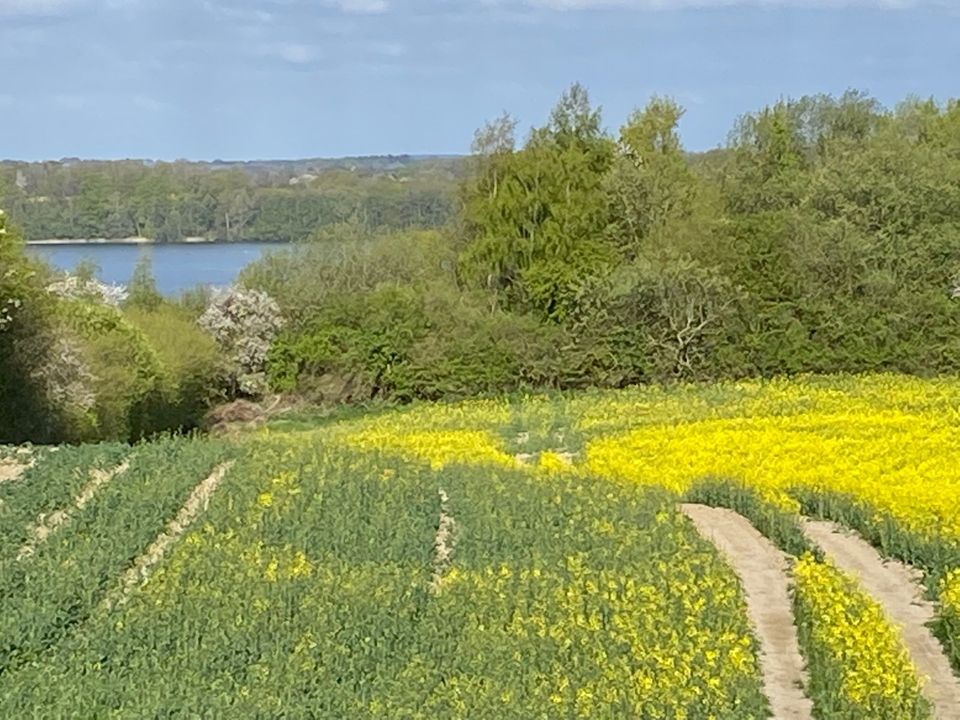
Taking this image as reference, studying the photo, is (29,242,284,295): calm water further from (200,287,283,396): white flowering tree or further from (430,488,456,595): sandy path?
(430,488,456,595): sandy path

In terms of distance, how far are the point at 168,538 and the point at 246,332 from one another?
48.1 meters

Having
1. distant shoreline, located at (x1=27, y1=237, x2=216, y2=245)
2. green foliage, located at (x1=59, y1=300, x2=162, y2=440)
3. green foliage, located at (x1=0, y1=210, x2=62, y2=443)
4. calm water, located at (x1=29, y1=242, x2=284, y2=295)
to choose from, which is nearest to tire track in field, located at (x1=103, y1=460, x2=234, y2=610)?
green foliage, located at (x1=0, y1=210, x2=62, y2=443)

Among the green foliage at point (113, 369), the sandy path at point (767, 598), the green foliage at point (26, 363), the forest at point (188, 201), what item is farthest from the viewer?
the forest at point (188, 201)

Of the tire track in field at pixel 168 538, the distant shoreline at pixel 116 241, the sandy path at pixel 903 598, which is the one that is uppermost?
the tire track in field at pixel 168 538

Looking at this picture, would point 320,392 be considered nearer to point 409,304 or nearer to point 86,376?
point 409,304

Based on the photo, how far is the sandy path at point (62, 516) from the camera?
19703 millimetres

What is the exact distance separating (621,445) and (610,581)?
18.0 m

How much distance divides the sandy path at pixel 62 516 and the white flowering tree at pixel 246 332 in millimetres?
43148

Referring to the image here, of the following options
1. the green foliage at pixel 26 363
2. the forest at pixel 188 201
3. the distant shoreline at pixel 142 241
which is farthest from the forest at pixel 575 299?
the distant shoreline at pixel 142 241

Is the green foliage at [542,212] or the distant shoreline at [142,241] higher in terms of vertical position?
the green foliage at [542,212]

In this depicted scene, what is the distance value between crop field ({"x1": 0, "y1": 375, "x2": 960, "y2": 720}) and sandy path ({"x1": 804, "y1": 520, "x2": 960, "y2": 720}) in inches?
2.1

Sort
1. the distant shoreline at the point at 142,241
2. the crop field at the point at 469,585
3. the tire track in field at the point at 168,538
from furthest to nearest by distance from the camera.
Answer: the distant shoreline at the point at 142,241 < the tire track in field at the point at 168,538 < the crop field at the point at 469,585

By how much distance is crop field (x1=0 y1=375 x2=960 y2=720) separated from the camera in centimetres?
1307

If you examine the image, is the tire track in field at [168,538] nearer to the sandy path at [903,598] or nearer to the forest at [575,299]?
the sandy path at [903,598]
